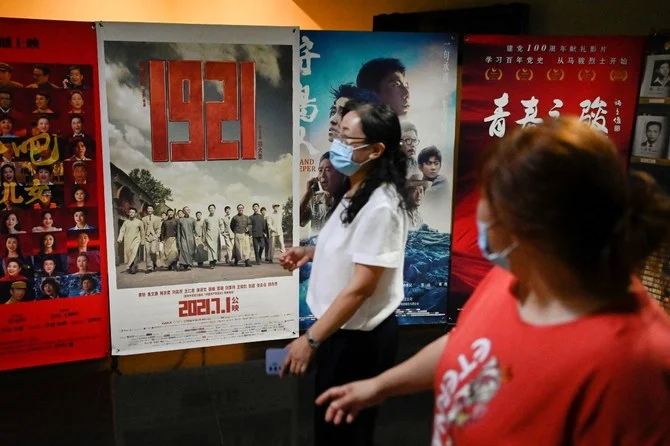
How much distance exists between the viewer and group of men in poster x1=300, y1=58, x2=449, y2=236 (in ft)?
9.64

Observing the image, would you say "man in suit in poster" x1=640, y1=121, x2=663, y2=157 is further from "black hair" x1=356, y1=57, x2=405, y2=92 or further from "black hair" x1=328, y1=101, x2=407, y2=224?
"black hair" x1=328, y1=101, x2=407, y2=224

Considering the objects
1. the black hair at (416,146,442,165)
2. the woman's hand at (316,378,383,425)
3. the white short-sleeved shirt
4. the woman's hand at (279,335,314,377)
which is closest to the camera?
the woman's hand at (316,378,383,425)

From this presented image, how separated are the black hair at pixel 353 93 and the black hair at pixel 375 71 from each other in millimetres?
22

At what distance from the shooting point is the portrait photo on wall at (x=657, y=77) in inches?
114

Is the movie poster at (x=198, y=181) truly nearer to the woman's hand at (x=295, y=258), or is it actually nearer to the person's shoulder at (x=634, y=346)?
the woman's hand at (x=295, y=258)

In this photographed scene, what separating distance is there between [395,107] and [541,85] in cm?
74

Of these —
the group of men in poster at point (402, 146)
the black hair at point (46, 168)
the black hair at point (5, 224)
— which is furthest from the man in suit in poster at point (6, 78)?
the group of men in poster at point (402, 146)

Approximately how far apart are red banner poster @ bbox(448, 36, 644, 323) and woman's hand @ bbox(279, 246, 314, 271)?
3.70 feet

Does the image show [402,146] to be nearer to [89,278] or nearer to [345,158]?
[345,158]

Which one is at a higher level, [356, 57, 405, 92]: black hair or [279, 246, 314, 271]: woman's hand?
[356, 57, 405, 92]: black hair

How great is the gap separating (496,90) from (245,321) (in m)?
1.71

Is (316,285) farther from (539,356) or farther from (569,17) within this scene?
(569,17)

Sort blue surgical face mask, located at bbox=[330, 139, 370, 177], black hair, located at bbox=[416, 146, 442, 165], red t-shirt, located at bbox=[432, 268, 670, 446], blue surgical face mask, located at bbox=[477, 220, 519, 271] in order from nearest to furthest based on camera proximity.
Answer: red t-shirt, located at bbox=[432, 268, 670, 446] < blue surgical face mask, located at bbox=[477, 220, 519, 271] < blue surgical face mask, located at bbox=[330, 139, 370, 177] < black hair, located at bbox=[416, 146, 442, 165]

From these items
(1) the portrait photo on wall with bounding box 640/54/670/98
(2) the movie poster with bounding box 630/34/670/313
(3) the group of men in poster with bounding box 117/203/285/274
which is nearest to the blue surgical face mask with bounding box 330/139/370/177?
(3) the group of men in poster with bounding box 117/203/285/274
